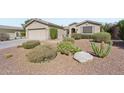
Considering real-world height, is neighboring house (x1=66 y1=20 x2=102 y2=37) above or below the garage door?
above

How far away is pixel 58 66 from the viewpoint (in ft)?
25.6

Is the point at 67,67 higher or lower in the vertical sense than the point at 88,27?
lower

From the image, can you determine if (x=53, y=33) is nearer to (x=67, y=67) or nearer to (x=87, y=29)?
(x=87, y=29)

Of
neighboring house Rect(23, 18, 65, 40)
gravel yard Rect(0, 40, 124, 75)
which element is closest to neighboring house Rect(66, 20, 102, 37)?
neighboring house Rect(23, 18, 65, 40)

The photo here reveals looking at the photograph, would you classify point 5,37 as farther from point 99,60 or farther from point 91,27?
point 99,60

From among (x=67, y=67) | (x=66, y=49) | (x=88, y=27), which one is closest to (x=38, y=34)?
(x=88, y=27)

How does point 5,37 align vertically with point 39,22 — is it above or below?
below

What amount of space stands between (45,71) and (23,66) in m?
1.60

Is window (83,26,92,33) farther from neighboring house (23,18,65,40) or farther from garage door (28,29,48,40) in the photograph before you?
garage door (28,29,48,40)

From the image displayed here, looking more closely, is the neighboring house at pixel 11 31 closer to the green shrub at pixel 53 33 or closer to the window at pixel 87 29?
the green shrub at pixel 53 33

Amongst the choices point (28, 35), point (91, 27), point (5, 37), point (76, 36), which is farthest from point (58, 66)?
point (5, 37)

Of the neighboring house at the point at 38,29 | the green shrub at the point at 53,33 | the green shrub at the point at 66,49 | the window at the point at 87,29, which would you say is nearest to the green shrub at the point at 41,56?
the green shrub at the point at 66,49

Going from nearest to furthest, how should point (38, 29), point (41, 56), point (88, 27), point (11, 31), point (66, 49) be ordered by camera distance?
point (41, 56) < point (66, 49) < point (38, 29) < point (88, 27) < point (11, 31)
